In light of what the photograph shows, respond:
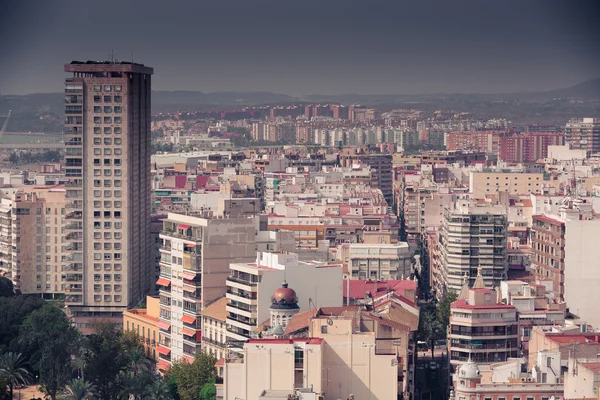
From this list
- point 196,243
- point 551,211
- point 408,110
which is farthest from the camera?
point 408,110

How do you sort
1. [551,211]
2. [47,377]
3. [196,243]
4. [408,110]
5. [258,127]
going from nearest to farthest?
1. [47,377]
2. [196,243]
3. [551,211]
4. [258,127]
5. [408,110]

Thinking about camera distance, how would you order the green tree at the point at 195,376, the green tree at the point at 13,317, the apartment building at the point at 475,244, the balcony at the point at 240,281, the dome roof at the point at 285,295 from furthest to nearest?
the apartment building at the point at 475,244 < the green tree at the point at 13,317 < the balcony at the point at 240,281 < the green tree at the point at 195,376 < the dome roof at the point at 285,295

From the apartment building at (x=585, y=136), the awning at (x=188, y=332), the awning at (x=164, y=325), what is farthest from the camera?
the apartment building at (x=585, y=136)

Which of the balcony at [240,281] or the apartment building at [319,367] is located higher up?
the balcony at [240,281]

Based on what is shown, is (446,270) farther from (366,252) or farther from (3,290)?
(3,290)

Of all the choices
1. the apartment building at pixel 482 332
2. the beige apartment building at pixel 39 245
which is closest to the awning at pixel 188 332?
the apartment building at pixel 482 332

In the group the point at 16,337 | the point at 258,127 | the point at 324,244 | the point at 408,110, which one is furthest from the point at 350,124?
the point at 16,337

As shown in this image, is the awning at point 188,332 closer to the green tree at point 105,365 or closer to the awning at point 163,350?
the awning at point 163,350
